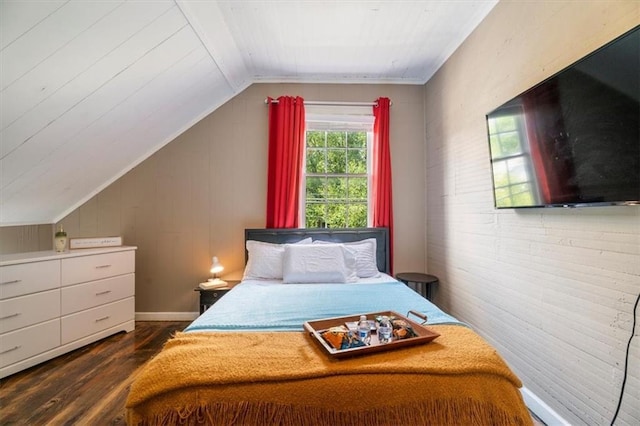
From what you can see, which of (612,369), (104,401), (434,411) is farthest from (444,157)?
(104,401)

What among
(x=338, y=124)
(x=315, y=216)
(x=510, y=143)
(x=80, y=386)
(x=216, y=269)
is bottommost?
(x=80, y=386)

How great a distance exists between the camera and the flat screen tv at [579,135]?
1.12 meters

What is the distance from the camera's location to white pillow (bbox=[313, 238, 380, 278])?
2.76m

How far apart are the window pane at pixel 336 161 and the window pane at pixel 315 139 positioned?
0.51 feet

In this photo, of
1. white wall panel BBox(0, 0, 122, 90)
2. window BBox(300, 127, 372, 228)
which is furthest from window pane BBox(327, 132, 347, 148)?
white wall panel BBox(0, 0, 122, 90)

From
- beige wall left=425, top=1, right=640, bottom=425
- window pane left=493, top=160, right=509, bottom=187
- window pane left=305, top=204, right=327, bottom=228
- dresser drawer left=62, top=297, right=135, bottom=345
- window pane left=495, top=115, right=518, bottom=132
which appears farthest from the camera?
window pane left=305, top=204, right=327, bottom=228

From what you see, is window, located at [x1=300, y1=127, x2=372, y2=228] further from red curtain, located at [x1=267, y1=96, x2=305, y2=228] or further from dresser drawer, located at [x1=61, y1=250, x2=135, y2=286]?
dresser drawer, located at [x1=61, y1=250, x2=135, y2=286]

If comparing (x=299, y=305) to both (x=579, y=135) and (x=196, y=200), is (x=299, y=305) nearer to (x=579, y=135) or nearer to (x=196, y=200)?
(x=579, y=135)

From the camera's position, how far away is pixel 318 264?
2.58 m

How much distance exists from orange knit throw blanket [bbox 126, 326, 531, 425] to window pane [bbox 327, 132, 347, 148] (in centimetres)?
259

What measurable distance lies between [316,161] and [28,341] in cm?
291

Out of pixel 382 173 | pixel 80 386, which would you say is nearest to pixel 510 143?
pixel 382 173

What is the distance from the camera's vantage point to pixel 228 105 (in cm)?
321

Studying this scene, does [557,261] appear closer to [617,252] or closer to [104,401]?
[617,252]
